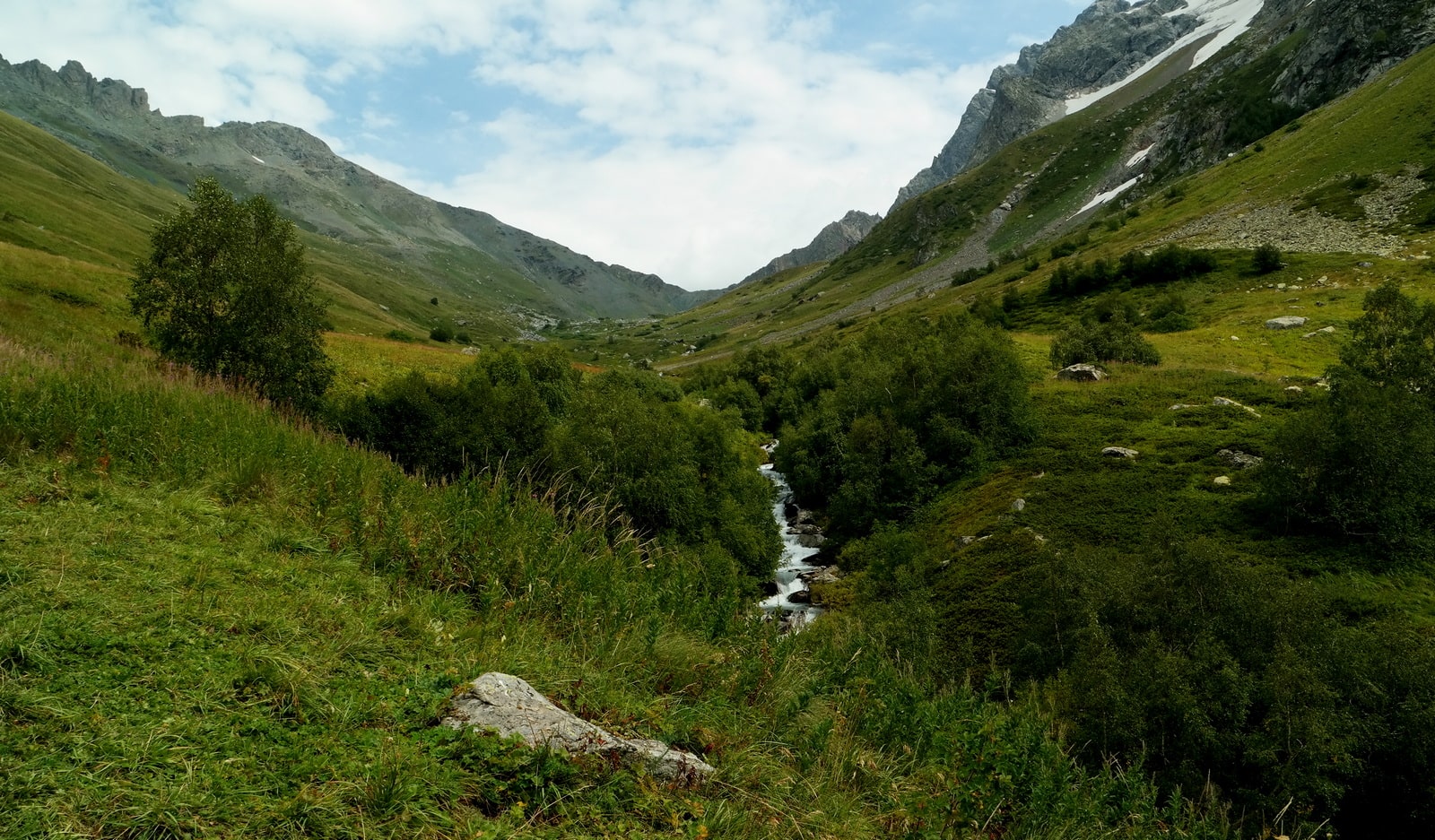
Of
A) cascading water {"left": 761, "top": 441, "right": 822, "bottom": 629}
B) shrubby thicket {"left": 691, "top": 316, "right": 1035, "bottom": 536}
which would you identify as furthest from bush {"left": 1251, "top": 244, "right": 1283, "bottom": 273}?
cascading water {"left": 761, "top": 441, "right": 822, "bottom": 629}

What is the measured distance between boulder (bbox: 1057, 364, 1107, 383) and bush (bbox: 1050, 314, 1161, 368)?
7.88 ft

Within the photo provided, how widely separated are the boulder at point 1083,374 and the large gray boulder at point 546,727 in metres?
51.8

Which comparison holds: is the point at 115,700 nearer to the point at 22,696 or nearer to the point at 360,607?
the point at 22,696

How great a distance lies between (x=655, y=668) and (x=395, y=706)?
8.88 ft

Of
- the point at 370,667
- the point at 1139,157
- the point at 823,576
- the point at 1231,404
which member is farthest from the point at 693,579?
the point at 1139,157

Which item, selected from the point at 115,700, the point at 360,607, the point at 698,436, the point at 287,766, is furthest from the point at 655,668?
the point at 698,436

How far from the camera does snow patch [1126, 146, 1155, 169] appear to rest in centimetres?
16129

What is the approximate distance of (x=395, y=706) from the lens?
472 centimetres

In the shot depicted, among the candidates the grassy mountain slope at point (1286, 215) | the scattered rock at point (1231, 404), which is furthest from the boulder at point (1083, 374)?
the grassy mountain slope at point (1286, 215)

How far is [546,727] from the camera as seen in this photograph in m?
4.80

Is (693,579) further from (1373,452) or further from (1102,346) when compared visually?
(1102,346)

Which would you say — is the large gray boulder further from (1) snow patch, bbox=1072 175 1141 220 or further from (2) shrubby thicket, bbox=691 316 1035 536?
(1) snow patch, bbox=1072 175 1141 220

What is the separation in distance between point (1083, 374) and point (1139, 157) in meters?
161

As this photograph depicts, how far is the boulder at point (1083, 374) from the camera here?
4841 centimetres
